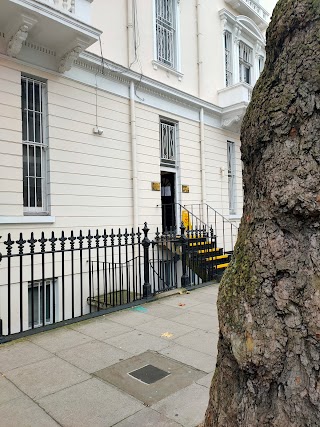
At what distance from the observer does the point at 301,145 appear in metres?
1.65

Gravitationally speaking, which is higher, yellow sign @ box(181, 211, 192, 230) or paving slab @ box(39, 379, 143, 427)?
yellow sign @ box(181, 211, 192, 230)

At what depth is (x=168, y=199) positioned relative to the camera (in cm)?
1151

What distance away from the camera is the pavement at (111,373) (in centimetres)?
279

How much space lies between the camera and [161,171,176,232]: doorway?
1125 centimetres

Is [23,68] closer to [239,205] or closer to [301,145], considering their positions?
[301,145]

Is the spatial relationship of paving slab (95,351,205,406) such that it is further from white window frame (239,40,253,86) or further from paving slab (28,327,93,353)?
white window frame (239,40,253,86)

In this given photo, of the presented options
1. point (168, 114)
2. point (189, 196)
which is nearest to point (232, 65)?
point (168, 114)

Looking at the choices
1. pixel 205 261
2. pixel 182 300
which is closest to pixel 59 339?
pixel 182 300

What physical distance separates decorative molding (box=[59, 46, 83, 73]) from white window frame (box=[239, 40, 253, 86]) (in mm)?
9063

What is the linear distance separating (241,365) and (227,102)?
1242 centimetres

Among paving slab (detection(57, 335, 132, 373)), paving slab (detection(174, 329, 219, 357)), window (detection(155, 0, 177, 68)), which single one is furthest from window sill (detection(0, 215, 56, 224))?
window (detection(155, 0, 177, 68))

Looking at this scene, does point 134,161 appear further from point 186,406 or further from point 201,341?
point 186,406

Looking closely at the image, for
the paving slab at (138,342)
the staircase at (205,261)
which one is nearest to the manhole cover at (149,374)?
the paving slab at (138,342)

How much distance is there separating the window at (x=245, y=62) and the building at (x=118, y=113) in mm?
90
